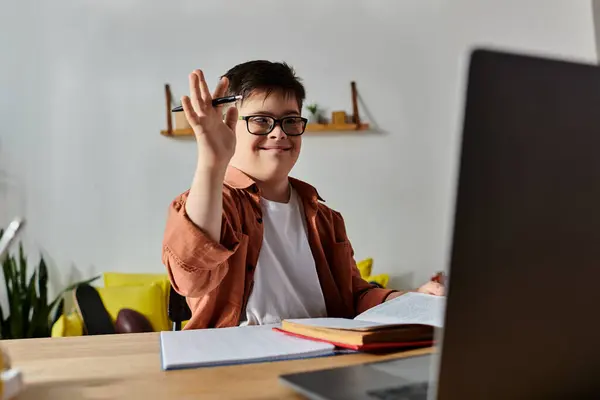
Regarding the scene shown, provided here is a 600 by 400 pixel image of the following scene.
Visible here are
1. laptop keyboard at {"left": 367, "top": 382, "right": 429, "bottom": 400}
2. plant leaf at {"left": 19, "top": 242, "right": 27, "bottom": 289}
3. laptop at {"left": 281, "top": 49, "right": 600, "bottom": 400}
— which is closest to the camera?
laptop at {"left": 281, "top": 49, "right": 600, "bottom": 400}

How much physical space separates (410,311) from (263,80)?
66 centimetres

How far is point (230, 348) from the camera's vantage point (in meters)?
0.77

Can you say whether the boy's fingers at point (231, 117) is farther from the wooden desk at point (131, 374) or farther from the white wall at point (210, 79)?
the white wall at point (210, 79)

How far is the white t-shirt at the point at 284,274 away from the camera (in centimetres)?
118

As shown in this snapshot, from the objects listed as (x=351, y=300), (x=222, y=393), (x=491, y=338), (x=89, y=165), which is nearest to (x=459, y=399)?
(x=491, y=338)

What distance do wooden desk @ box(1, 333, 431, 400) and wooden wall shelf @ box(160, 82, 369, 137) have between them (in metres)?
2.23

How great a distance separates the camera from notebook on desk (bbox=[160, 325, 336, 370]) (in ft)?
2.28

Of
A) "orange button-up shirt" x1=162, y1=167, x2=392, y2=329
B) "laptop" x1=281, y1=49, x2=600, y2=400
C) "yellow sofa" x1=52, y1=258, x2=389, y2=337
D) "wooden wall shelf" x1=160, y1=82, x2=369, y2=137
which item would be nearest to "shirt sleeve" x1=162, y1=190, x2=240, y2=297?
"orange button-up shirt" x1=162, y1=167, x2=392, y2=329

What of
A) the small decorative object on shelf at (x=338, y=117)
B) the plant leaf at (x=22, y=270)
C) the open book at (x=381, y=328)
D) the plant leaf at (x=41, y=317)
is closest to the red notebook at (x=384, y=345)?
the open book at (x=381, y=328)

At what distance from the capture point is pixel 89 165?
296cm

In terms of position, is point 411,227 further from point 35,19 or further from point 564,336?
point 564,336

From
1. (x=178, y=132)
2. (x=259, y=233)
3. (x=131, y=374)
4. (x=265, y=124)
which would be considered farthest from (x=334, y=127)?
(x=131, y=374)

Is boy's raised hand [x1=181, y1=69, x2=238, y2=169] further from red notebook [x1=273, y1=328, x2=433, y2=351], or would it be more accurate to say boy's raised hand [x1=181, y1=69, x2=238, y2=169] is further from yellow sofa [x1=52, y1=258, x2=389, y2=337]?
yellow sofa [x1=52, y1=258, x2=389, y2=337]

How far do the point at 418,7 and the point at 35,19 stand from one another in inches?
81.4
